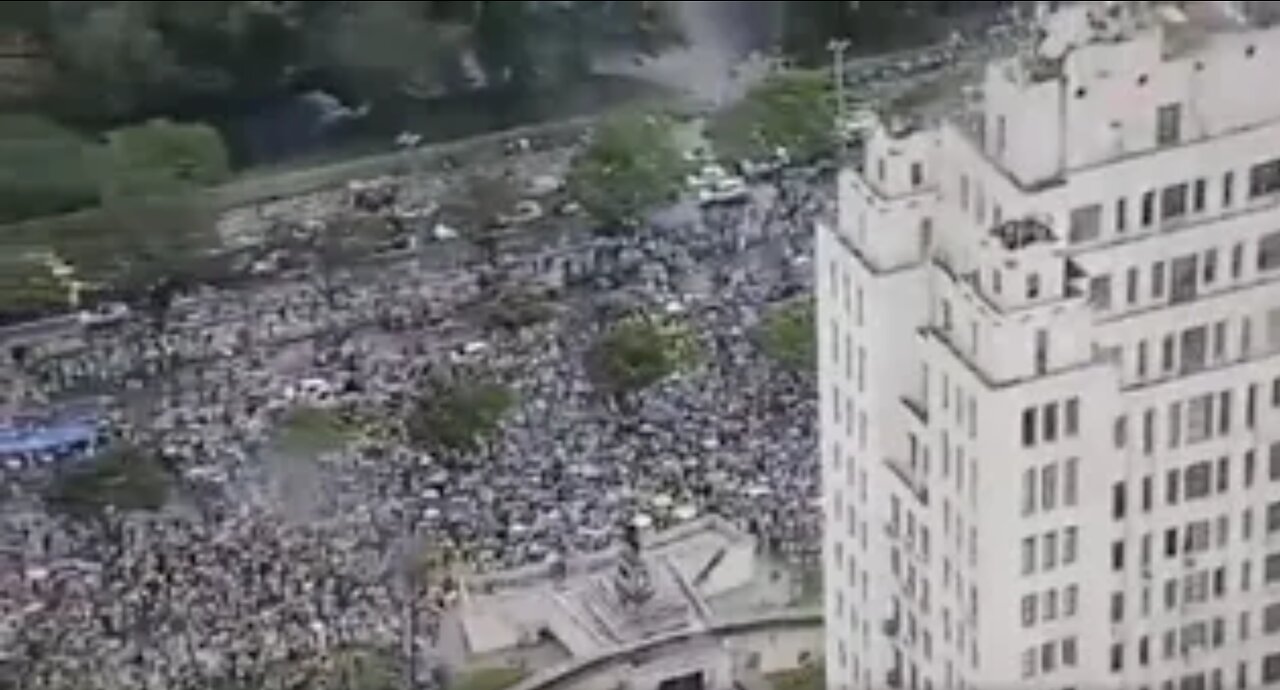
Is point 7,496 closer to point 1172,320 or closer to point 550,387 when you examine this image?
point 550,387

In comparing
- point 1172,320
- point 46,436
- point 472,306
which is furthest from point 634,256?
point 1172,320

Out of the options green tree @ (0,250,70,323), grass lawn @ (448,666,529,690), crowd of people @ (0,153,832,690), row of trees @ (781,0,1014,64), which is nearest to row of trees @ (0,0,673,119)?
row of trees @ (781,0,1014,64)

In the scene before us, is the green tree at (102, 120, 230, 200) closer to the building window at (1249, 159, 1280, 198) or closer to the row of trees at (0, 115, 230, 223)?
the row of trees at (0, 115, 230, 223)

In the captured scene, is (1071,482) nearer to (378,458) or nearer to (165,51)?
(378,458)

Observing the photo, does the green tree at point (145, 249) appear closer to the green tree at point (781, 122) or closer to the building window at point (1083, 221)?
the green tree at point (781, 122)

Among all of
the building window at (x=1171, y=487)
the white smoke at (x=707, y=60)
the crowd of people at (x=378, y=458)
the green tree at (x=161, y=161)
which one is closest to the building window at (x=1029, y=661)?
the building window at (x=1171, y=487)

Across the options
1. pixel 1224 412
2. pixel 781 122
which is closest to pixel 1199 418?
pixel 1224 412
